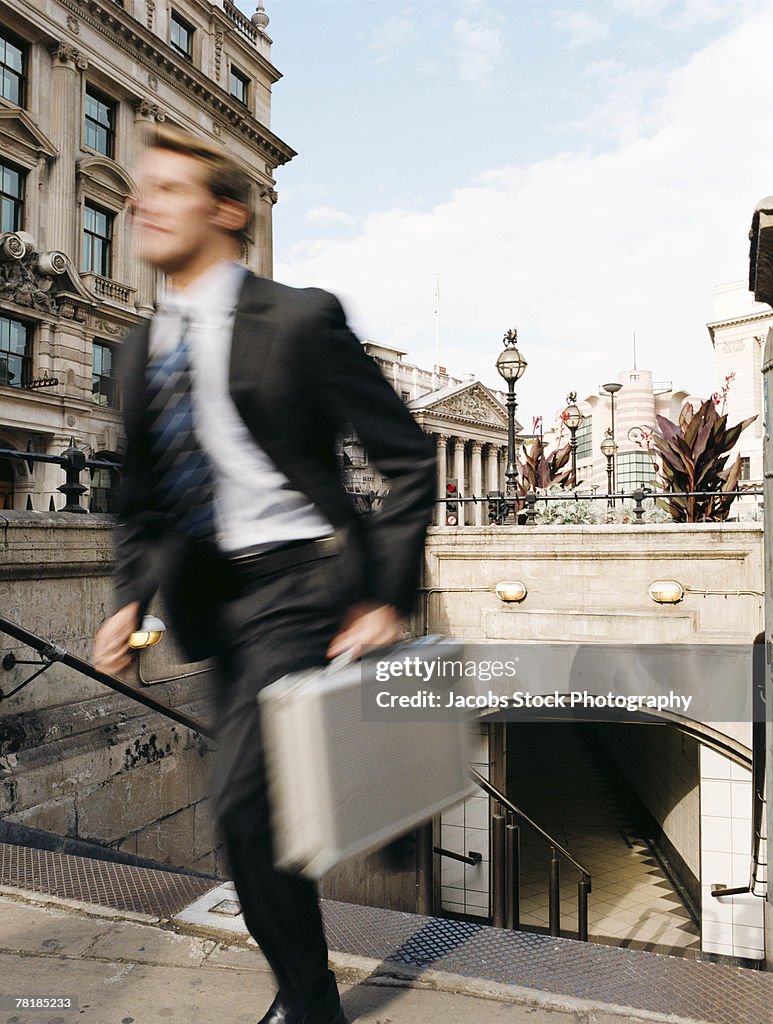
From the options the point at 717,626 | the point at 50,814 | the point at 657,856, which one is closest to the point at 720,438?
the point at 717,626

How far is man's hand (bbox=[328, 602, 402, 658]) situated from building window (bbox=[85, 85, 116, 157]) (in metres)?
29.0

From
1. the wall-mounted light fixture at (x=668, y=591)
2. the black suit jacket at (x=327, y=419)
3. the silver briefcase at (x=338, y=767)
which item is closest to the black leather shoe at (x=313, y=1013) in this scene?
the silver briefcase at (x=338, y=767)

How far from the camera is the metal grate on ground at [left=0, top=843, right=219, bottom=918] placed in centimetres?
288

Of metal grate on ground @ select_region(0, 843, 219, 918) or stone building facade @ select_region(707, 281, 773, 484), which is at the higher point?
stone building facade @ select_region(707, 281, 773, 484)

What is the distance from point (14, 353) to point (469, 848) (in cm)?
1897

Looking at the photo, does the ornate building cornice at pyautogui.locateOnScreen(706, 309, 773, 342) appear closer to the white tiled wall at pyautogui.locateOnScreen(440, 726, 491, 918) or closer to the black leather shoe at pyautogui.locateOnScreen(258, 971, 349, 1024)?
the white tiled wall at pyautogui.locateOnScreen(440, 726, 491, 918)

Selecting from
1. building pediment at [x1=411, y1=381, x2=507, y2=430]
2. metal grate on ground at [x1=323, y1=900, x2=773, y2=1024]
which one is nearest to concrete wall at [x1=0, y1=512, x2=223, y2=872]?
metal grate on ground at [x1=323, y1=900, x2=773, y2=1024]

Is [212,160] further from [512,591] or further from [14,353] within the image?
[14,353]

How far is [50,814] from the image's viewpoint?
17.1 ft

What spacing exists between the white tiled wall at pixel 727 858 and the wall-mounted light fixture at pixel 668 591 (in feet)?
6.98

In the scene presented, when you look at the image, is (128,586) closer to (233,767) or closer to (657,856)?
(233,767)

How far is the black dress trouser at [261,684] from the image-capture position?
1491 millimetres

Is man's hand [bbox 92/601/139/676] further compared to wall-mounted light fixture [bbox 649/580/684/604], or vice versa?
wall-mounted light fixture [bbox 649/580/684/604]

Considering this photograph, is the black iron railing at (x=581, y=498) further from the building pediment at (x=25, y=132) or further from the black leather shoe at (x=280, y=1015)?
the building pediment at (x=25, y=132)
